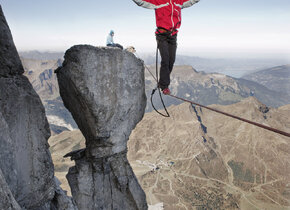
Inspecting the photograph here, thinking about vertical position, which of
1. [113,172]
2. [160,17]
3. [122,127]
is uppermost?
[160,17]

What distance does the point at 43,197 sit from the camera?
37.8ft

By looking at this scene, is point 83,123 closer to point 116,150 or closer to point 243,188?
point 116,150

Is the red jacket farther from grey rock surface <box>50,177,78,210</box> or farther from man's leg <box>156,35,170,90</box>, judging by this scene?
grey rock surface <box>50,177,78,210</box>

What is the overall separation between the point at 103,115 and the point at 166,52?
23.6ft

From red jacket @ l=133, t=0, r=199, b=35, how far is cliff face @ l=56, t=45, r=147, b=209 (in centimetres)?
642

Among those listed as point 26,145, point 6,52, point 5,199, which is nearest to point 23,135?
point 26,145

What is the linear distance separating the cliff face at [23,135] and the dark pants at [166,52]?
716 centimetres

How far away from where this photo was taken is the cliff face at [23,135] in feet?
33.6

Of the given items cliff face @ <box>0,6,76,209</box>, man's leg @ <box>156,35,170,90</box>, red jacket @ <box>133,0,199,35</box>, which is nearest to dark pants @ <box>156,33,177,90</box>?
man's leg @ <box>156,35,170,90</box>

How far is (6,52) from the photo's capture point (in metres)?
10.9

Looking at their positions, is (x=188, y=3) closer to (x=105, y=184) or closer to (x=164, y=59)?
(x=164, y=59)

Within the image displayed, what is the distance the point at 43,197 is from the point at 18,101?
17.0 feet

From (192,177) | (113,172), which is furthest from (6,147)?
(192,177)

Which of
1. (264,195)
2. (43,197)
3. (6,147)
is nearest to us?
(6,147)
